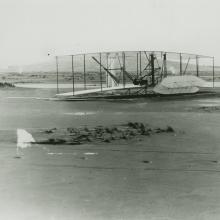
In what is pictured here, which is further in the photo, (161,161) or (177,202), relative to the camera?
(161,161)

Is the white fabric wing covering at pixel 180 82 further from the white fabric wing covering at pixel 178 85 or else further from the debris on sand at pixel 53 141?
the debris on sand at pixel 53 141

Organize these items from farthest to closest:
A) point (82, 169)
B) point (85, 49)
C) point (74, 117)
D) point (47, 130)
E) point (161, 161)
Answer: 1. point (85, 49)
2. point (74, 117)
3. point (47, 130)
4. point (161, 161)
5. point (82, 169)

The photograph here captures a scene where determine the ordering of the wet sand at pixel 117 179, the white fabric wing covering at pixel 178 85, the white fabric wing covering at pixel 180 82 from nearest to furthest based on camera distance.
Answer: the wet sand at pixel 117 179
the white fabric wing covering at pixel 178 85
the white fabric wing covering at pixel 180 82

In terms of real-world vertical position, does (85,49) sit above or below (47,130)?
above

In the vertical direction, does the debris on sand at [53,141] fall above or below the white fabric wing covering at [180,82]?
Result: below

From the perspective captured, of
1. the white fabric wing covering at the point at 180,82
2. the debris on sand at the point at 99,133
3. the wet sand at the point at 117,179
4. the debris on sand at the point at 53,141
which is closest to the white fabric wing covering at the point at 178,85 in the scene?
the white fabric wing covering at the point at 180,82

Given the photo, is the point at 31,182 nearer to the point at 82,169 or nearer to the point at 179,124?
the point at 82,169

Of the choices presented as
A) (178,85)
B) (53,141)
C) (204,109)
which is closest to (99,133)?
Result: (53,141)

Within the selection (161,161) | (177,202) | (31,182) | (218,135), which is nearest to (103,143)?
(161,161)
